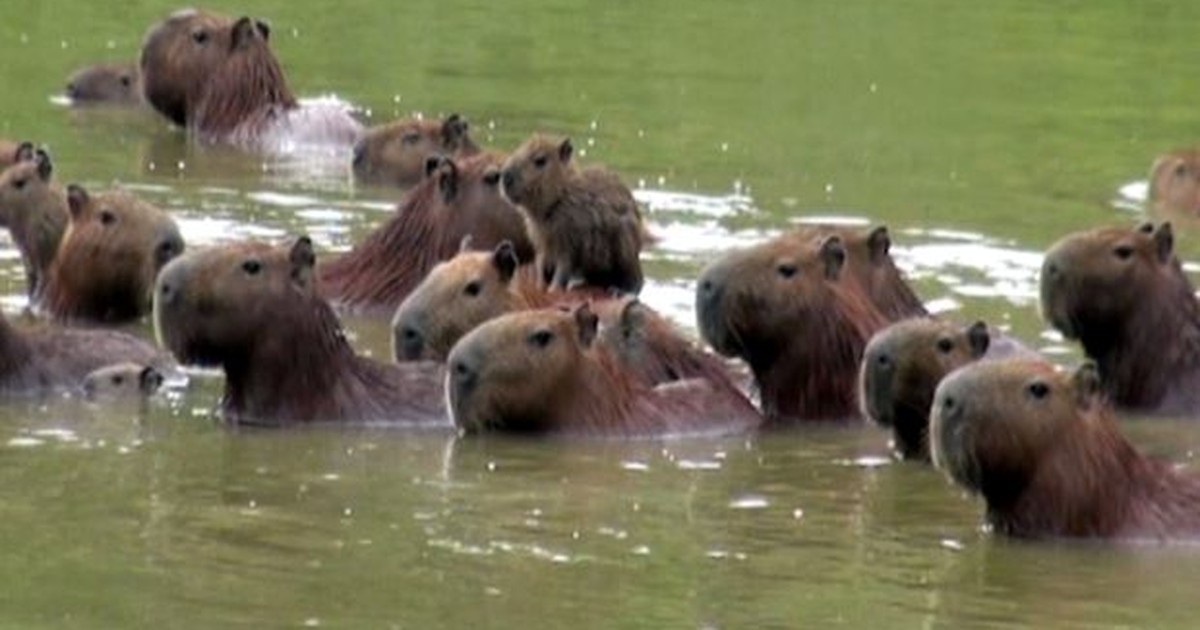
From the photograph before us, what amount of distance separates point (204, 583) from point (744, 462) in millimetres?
2682

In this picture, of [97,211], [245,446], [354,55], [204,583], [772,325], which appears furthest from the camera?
[354,55]

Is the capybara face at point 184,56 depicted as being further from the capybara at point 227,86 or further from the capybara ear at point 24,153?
the capybara ear at point 24,153

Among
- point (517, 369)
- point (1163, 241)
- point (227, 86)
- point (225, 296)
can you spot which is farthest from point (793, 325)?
point (227, 86)

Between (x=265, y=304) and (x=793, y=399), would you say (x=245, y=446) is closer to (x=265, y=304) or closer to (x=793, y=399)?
(x=265, y=304)

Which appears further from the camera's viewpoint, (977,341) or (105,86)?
(105,86)

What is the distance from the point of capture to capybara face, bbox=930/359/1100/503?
10883 mm

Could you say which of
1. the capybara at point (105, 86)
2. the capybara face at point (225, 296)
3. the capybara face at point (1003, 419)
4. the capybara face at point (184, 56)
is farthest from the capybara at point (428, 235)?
the capybara at point (105, 86)

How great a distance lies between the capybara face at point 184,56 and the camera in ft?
65.6

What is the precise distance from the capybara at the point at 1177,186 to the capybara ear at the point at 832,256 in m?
4.84

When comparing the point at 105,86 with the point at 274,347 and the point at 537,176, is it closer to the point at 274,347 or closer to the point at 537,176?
the point at 537,176

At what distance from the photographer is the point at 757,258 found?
1303cm

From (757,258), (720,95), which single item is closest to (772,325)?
(757,258)

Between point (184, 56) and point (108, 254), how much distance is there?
5.85m

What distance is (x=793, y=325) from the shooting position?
42.8ft
